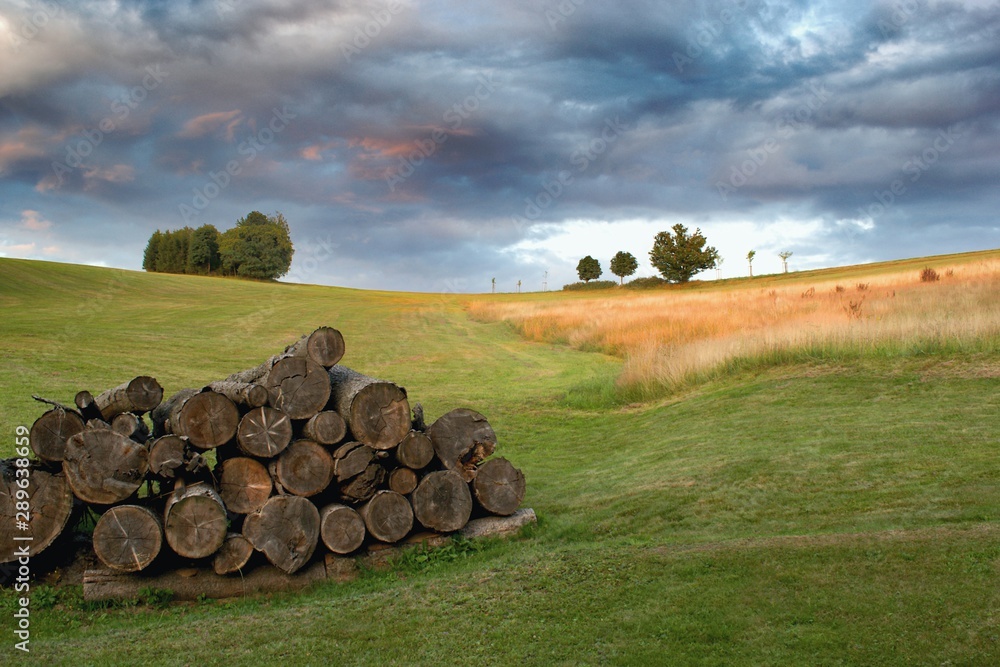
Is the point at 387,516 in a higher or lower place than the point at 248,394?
lower

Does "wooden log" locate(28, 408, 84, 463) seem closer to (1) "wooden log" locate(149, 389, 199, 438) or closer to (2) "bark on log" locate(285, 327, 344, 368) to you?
(1) "wooden log" locate(149, 389, 199, 438)

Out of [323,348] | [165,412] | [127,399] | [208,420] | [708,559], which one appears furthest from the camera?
[165,412]

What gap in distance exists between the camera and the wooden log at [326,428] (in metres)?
8.60

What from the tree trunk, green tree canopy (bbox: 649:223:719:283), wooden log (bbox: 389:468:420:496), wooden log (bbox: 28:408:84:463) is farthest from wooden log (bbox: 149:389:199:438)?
green tree canopy (bbox: 649:223:719:283)

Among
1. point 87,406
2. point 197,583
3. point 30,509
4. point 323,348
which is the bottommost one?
point 197,583

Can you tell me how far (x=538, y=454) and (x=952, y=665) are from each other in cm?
1019

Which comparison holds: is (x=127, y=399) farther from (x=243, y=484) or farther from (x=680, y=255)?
(x=680, y=255)

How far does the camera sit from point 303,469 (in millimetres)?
8430

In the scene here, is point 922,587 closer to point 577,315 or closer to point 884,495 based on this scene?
point 884,495

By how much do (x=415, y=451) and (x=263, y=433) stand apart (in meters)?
1.83

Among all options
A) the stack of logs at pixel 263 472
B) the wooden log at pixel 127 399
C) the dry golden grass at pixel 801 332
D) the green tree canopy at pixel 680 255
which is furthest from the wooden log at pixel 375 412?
the green tree canopy at pixel 680 255

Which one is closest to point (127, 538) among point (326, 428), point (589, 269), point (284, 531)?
point (284, 531)

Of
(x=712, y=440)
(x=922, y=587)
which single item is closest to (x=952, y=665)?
(x=922, y=587)

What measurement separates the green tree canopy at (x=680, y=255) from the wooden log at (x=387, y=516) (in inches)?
3301
